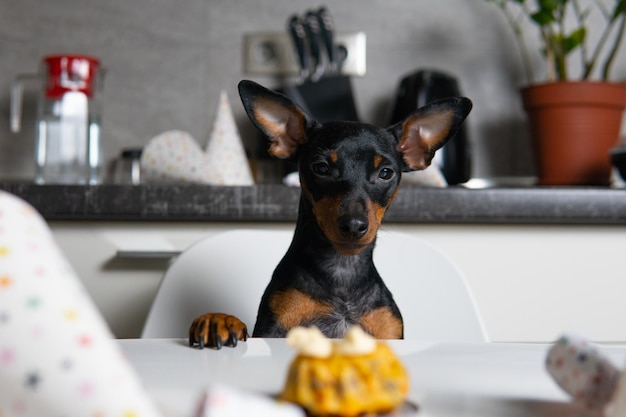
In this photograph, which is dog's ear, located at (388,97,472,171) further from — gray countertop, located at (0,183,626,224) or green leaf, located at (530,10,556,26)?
green leaf, located at (530,10,556,26)

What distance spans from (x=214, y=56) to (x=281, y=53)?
0.55 feet

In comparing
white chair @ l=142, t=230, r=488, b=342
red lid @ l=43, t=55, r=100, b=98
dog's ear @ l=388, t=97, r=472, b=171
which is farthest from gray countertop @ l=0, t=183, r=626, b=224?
red lid @ l=43, t=55, r=100, b=98

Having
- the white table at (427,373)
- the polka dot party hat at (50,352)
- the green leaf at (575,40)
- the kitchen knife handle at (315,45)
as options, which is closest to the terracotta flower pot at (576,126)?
the green leaf at (575,40)

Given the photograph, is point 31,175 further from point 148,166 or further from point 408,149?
point 408,149

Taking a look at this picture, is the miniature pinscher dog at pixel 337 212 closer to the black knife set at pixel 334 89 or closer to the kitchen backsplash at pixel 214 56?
the black knife set at pixel 334 89

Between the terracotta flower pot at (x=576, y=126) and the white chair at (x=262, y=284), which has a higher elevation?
the terracotta flower pot at (x=576, y=126)

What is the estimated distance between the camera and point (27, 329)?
276 millimetres

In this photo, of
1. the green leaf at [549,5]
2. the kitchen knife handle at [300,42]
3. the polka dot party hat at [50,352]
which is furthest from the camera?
the kitchen knife handle at [300,42]

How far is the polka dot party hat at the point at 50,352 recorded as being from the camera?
27 centimetres

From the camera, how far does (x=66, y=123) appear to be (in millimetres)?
1668

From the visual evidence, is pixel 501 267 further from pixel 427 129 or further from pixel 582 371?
pixel 582 371

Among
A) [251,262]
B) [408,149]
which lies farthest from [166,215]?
[408,149]

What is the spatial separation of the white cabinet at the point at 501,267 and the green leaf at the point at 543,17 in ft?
1.62

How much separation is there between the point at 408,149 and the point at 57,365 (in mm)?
742
